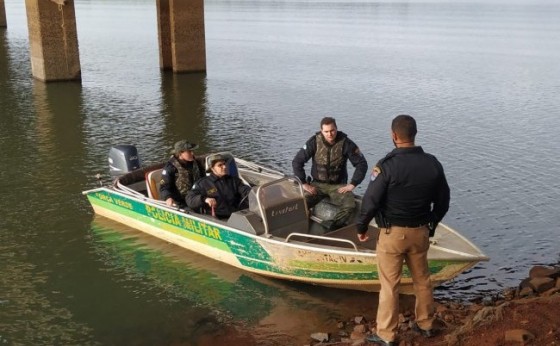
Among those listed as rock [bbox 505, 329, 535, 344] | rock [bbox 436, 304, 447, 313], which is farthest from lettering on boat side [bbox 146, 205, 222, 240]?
rock [bbox 505, 329, 535, 344]

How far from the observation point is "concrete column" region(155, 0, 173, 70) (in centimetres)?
3170

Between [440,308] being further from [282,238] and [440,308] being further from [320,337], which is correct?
[282,238]

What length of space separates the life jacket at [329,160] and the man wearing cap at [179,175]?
208 centimetres

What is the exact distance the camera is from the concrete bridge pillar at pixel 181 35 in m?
29.8

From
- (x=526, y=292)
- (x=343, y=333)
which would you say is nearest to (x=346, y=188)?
(x=343, y=333)

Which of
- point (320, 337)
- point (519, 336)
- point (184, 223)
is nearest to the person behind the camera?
point (519, 336)

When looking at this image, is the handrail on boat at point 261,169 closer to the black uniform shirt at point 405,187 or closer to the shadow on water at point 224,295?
the shadow on water at point 224,295

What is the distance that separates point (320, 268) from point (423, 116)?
536 inches

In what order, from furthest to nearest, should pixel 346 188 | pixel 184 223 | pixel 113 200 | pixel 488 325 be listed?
pixel 113 200 < pixel 184 223 < pixel 346 188 < pixel 488 325

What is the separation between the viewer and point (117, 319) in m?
8.70

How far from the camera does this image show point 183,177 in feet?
34.1

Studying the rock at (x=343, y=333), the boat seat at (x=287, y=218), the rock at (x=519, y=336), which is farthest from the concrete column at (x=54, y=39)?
the rock at (x=519, y=336)

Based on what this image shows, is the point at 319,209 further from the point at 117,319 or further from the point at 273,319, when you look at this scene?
the point at 117,319

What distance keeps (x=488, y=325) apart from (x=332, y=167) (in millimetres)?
3970
